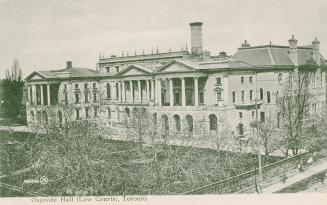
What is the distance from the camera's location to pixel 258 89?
27.5 metres

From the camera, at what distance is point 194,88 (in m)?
28.8

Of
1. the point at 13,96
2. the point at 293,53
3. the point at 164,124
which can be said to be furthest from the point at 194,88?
the point at 13,96

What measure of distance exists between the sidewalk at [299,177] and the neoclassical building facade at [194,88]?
594 centimetres

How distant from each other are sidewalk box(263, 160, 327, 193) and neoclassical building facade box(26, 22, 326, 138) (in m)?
5.94

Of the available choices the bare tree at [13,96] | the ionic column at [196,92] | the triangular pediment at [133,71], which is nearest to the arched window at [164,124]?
the ionic column at [196,92]

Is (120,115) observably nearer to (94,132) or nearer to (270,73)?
(270,73)

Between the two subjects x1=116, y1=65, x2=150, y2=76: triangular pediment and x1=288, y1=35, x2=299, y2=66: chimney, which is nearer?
x1=288, y1=35, x2=299, y2=66: chimney

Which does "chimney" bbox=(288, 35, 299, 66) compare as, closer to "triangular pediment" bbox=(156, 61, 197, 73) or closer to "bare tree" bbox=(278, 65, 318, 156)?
"bare tree" bbox=(278, 65, 318, 156)

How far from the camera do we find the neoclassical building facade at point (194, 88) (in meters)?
26.4

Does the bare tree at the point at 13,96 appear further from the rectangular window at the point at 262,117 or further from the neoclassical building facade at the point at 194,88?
the rectangular window at the point at 262,117

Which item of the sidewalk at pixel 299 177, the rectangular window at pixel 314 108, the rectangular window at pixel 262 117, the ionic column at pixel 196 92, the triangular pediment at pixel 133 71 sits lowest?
the sidewalk at pixel 299 177

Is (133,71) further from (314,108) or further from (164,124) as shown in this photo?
(314,108)

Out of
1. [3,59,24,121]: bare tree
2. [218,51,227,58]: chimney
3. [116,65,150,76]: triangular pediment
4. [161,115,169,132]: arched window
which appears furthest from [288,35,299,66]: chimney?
[3,59,24,121]: bare tree

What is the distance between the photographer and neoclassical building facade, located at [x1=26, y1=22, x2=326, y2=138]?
2636cm
